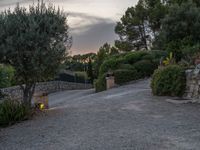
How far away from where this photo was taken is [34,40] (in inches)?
369

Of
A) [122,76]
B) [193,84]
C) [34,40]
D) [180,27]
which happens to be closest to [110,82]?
[122,76]

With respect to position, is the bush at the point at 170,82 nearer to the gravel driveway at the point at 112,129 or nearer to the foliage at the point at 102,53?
the gravel driveway at the point at 112,129

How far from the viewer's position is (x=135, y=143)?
6.25 m

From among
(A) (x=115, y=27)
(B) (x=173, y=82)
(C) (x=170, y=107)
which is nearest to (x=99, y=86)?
(B) (x=173, y=82)

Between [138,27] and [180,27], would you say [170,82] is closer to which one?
[180,27]

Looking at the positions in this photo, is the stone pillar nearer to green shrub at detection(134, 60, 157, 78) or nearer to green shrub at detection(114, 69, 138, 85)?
green shrub at detection(114, 69, 138, 85)

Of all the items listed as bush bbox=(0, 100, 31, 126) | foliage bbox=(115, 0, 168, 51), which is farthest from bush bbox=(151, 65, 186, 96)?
foliage bbox=(115, 0, 168, 51)

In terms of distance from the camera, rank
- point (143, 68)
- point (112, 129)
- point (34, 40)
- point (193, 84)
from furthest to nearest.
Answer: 1. point (143, 68)
2. point (193, 84)
3. point (34, 40)
4. point (112, 129)

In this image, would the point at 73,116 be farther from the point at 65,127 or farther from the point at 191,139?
the point at 191,139

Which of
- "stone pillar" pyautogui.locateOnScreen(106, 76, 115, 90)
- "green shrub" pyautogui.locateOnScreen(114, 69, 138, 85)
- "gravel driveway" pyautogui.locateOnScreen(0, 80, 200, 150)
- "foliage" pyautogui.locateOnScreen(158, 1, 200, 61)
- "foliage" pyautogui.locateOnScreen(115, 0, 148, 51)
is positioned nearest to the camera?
"gravel driveway" pyautogui.locateOnScreen(0, 80, 200, 150)

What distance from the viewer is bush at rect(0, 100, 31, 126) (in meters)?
8.92

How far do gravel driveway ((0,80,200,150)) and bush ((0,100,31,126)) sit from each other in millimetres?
329

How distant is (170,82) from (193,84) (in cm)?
96

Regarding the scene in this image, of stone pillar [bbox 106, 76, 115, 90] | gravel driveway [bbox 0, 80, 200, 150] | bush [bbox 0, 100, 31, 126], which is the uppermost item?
stone pillar [bbox 106, 76, 115, 90]
